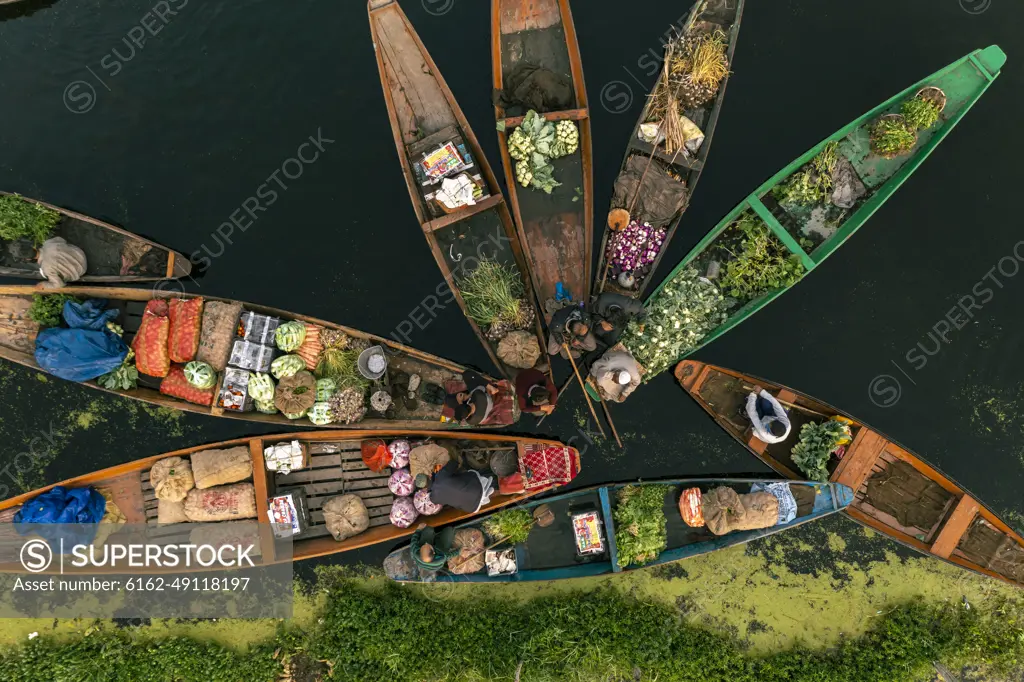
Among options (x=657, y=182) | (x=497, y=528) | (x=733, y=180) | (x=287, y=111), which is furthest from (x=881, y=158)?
(x=287, y=111)

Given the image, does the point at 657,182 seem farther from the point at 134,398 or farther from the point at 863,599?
the point at 134,398

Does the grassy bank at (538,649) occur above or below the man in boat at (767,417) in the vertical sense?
below

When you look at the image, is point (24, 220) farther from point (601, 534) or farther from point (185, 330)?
point (601, 534)

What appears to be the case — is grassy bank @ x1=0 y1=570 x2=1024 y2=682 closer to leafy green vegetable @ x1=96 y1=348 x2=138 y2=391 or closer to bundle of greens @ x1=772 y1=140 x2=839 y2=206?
leafy green vegetable @ x1=96 y1=348 x2=138 y2=391

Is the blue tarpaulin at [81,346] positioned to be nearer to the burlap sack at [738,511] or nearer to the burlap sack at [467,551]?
the burlap sack at [467,551]

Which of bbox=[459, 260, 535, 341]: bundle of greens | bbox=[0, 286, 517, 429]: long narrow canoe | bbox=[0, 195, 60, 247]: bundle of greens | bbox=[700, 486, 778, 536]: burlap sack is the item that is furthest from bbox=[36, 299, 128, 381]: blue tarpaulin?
bbox=[700, 486, 778, 536]: burlap sack

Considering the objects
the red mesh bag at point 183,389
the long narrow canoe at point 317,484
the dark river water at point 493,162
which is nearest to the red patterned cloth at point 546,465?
the long narrow canoe at point 317,484

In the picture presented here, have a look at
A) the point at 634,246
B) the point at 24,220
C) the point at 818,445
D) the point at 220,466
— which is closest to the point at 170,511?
the point at 220,466
